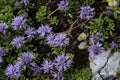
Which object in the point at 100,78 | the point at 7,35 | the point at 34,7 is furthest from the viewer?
the point at 34,7

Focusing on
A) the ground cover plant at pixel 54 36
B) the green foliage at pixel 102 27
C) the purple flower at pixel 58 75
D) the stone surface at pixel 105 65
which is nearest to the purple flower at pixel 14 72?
the ground cover plant at pixel 54 36

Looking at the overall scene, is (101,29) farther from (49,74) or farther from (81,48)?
(49,74)

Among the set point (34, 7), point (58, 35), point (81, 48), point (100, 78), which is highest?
point (34, 7)

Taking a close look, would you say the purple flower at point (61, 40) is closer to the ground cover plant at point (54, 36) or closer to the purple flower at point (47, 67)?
the ground cover plant at point (54, 36)

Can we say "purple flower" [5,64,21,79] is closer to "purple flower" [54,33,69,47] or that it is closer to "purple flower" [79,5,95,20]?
"purple flower" [54,33,69,47]

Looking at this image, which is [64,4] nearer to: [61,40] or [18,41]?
[61,40]

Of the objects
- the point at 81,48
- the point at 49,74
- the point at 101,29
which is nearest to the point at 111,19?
the point at 101,29

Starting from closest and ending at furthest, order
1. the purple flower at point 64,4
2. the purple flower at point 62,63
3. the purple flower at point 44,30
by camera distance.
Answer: the purple flower at point 62,63, the purple flower at point 44,30, the purple flower at point 64,4
